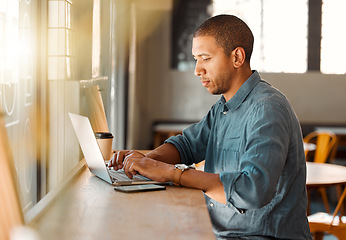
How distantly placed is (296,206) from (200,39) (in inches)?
27.1

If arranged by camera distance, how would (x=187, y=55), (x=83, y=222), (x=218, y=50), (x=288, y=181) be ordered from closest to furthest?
(x=83, y=222) < (x=288, y=181) < (x=218, y=50) < (x=187, y=55)

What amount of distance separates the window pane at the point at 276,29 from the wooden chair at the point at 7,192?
6315mm

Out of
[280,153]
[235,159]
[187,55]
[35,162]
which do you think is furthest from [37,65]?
[187,55]

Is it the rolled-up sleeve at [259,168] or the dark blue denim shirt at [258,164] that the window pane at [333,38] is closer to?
the dark blue denim shirt at [258,164]

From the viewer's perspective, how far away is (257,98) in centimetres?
171

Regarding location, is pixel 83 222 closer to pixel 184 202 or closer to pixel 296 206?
pixel 184 202

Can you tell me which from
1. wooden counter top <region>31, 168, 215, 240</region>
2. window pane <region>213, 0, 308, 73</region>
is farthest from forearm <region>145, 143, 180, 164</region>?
window pane <region>213, 0, 308, 73</region>

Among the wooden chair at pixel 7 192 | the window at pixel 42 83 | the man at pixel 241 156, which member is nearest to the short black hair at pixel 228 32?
the man at pixel 241 156

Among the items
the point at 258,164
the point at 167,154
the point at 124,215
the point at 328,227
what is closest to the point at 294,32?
the point at 328,227

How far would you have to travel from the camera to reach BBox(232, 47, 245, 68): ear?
5.83ft

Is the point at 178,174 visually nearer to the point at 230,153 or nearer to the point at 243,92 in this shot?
the point at 230,153

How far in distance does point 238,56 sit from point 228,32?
95mm

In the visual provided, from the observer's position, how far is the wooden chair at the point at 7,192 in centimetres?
84

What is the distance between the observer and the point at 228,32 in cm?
177
